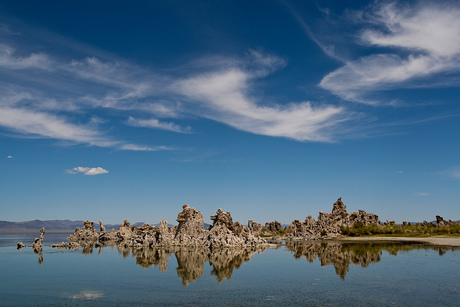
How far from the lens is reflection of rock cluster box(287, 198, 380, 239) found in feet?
402

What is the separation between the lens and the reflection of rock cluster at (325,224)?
4823 inches

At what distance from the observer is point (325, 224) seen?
125125mm

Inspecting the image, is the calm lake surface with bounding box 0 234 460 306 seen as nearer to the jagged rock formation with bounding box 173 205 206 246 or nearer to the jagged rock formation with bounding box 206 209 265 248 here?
the jagged rock formation with bounding box 206 209 265 248

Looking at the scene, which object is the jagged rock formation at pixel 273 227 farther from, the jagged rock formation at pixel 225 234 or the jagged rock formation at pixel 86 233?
the jagged rock formation at pixel 225 234

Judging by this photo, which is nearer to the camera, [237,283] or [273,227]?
[237,283]

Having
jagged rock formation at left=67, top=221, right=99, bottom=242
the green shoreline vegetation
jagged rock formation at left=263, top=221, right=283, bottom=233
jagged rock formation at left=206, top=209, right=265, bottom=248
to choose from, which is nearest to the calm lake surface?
jagged rock formation at left=206, top=209, right=265, bottom=248

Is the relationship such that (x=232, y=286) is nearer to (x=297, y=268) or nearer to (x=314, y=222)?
Answer: (x=297, y=268)

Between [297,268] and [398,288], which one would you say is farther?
[297,268]

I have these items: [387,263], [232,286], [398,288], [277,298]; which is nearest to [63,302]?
[232,286]

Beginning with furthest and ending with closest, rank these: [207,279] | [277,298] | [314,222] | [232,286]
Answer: [314,222], [207,279], [232,286], [277,298]

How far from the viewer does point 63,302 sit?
90.8 ft

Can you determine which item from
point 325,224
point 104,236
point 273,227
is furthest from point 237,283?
point 273,227

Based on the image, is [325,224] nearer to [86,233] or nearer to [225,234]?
[225,234]

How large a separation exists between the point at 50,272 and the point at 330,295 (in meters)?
35.6
